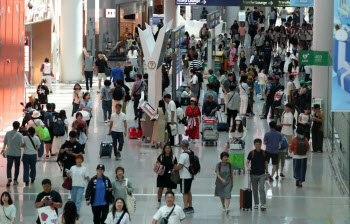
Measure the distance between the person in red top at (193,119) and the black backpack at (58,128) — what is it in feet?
12.7

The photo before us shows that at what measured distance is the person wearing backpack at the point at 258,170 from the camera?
15.2m

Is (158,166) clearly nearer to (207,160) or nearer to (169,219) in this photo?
(169,219)

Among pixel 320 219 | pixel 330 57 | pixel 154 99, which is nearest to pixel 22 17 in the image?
pixel 154 99

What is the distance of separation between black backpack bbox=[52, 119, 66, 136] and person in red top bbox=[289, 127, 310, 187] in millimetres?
5332

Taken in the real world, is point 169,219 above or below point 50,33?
below

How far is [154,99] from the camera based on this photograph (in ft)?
72.6

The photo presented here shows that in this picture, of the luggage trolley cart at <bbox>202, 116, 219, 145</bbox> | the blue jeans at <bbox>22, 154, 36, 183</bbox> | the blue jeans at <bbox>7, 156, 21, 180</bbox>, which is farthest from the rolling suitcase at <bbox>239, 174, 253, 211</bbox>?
the luggage trolley cart at <bbox>202, 116, 219, 145</bbox>

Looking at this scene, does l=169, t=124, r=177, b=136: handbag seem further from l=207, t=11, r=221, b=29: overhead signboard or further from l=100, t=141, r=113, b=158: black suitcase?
l=207, t=11, r=221, b=29: overhead signboard

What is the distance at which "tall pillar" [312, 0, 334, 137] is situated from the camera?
22766 mm

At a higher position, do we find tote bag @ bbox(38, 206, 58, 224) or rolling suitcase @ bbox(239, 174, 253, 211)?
tote bag @ bbox(38, 206, 58, 224)

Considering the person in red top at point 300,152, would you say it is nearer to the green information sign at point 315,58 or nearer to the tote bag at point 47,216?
the green information sign at point 315,58

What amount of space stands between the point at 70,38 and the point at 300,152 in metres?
19.3

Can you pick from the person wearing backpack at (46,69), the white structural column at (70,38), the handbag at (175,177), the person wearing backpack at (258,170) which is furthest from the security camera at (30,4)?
the person wearing backpack at (258,170)

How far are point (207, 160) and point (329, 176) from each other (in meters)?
3.08
